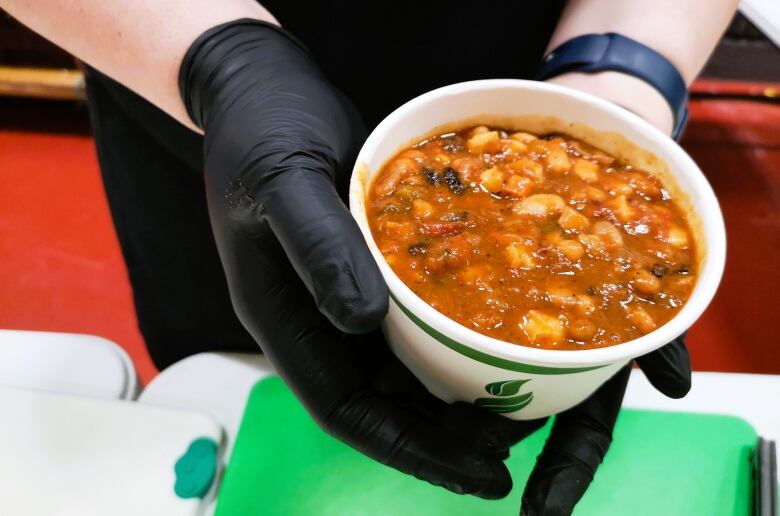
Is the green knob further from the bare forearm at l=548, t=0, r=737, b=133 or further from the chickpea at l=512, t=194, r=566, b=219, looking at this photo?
the bare forearm at l=548, t=0, r=737, b=133

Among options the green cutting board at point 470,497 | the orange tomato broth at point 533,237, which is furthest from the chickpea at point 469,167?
the green cutting board at point 470,497

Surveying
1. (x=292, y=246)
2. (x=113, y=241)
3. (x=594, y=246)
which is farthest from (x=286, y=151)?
(x=113, y=241)

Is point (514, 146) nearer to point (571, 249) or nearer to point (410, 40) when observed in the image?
point (571, 249)

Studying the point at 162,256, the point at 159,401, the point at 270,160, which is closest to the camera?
the point at 270,160

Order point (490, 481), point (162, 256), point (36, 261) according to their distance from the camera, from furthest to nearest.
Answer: point (36, 261) < point (162, 256) < point (490, 481)

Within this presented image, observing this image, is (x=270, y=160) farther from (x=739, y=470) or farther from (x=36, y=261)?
(x=36, y=261)

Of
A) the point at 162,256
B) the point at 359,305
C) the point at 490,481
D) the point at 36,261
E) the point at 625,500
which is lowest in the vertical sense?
the point at 36,261

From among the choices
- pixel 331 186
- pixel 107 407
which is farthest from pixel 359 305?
pixel 107 407

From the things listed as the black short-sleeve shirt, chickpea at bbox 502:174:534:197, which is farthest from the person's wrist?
chickpea at bbox 502:174:534:197

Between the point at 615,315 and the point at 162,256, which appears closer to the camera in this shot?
the point at 615,315

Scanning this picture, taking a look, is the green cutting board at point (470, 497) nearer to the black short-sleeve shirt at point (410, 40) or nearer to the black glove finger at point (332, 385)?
the black glove finger at point (332, 385)
